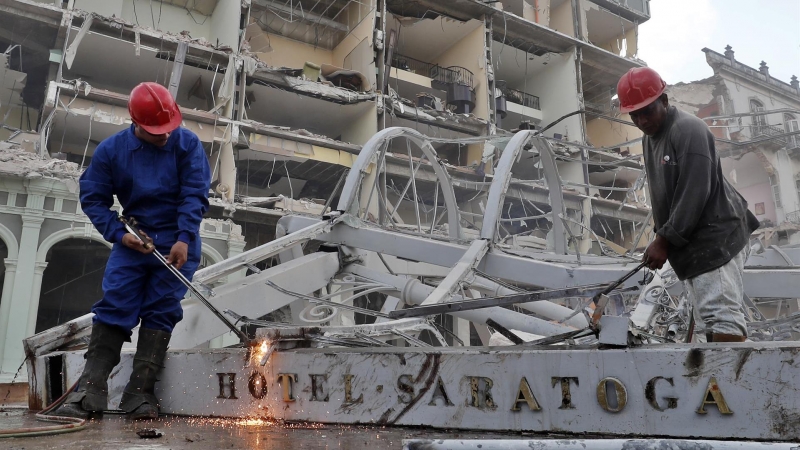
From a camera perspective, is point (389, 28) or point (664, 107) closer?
point (664, 107)

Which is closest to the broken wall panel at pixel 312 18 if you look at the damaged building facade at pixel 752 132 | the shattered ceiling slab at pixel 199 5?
the shattered ceiling slab at pixel 199 5

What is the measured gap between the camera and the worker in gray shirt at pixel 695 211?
2.66 meters

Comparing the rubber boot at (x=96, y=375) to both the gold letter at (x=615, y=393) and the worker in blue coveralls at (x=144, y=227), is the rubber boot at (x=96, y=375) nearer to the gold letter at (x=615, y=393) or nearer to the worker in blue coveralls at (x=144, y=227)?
the worker in blue coveralls at (x=144, y=227)

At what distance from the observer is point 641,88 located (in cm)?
283

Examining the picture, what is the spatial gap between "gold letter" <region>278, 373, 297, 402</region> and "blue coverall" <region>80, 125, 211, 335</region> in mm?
809

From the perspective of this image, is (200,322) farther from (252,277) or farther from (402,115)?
(402,115)

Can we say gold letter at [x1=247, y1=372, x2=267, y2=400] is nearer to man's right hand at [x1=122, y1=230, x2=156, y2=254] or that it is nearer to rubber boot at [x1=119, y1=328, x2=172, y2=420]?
rubber boot at [x1=119, y1=328, x2=172, y2=420]

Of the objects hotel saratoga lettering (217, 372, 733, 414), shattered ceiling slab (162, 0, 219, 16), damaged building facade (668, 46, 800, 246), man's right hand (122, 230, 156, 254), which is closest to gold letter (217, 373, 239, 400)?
hotel saratoga lettering (217, 372, 733, 414)

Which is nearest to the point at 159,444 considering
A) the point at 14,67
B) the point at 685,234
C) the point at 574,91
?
the point at 685,234

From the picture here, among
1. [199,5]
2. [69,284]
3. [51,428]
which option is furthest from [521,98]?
Result: [51,428]

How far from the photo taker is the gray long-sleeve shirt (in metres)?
2.65

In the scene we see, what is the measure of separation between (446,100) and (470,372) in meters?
19.1

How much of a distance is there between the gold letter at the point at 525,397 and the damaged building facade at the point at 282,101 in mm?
5679

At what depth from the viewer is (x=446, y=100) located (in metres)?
20.7
